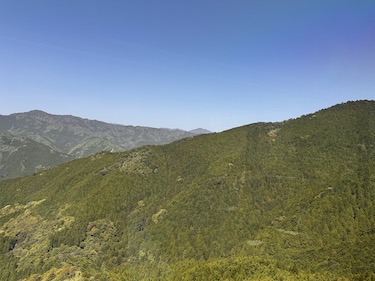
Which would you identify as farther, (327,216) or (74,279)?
(327,216)

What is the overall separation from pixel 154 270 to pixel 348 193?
120 meters

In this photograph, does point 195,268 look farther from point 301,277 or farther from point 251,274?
point 301,277

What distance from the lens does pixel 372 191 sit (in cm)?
19588

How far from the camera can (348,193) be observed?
650 feet

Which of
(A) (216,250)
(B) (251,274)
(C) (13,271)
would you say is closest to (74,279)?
(C) (13,271)

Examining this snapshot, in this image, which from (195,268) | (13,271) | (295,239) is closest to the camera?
(195,268)

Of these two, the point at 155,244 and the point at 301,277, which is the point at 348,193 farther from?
the point at 155,244

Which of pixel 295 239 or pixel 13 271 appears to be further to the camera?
pixel 13 271

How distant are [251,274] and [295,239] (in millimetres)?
52007

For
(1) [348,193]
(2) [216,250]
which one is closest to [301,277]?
(2) [216,250]

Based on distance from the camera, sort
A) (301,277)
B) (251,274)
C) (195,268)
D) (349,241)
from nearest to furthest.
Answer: (301,277)
(251,274)
(195,268)
(349,241)

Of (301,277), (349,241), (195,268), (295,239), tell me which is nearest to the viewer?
(301,277)

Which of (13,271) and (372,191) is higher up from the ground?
(372,191)

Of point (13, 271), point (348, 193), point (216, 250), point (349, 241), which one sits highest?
point (348, 193)
